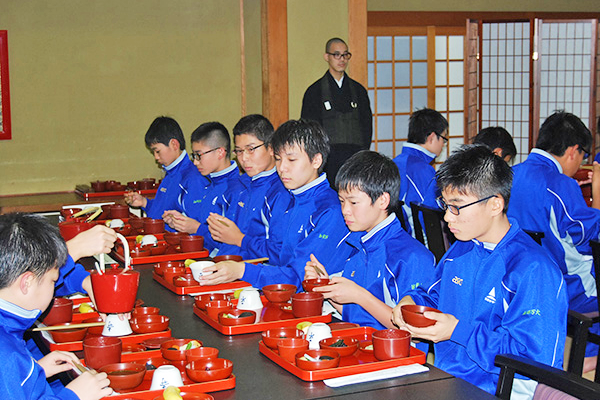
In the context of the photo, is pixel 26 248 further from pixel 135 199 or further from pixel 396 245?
pixel 135 199

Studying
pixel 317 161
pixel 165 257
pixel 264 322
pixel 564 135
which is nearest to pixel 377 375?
pixel 264 322

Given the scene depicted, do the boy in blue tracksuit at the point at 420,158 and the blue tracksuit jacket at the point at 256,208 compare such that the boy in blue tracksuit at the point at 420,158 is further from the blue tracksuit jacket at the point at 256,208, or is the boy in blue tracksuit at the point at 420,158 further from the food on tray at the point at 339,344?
the food on tray at the point at 339,344

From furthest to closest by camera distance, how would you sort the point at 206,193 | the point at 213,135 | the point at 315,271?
the point at 206,193 → the point at 213,135 → the point at 315,271

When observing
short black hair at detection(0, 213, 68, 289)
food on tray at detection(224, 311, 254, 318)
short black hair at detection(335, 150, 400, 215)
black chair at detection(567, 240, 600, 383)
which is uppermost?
short black hair at detection(335, 150, 400, 215)

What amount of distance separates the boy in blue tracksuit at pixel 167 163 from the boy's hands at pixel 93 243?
220 centimetres

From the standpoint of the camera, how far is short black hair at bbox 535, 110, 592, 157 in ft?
11.5

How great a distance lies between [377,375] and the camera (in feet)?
5.29

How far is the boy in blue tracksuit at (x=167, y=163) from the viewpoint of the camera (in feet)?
14.9

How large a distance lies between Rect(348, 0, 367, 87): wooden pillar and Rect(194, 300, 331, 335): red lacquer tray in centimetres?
369

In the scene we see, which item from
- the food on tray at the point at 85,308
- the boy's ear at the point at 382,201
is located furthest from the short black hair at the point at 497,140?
the food on tray at the point at 85,308

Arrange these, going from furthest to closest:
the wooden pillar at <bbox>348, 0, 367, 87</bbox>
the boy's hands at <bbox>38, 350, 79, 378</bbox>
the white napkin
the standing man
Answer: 1. the wooden pillar at <bbox>348, 0, 367, 87</bbox>
2. the standing man
3. the boy's hands at <bbox>38, 350, 79, 378</bbox>
4. the white napkin

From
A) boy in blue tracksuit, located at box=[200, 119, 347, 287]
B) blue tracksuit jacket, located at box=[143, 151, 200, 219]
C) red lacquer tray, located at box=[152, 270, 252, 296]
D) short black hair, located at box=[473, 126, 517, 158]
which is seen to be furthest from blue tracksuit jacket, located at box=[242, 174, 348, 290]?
blue tracksuit jacket, located at box=[143, 151, 200, 219]

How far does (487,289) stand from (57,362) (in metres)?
1.12

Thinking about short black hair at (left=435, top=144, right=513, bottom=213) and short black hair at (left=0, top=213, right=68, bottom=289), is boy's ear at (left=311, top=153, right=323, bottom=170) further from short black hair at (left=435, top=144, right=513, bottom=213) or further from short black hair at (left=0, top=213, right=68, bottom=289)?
short black hair at (left=0, top=213, right=68, bottom=289)
